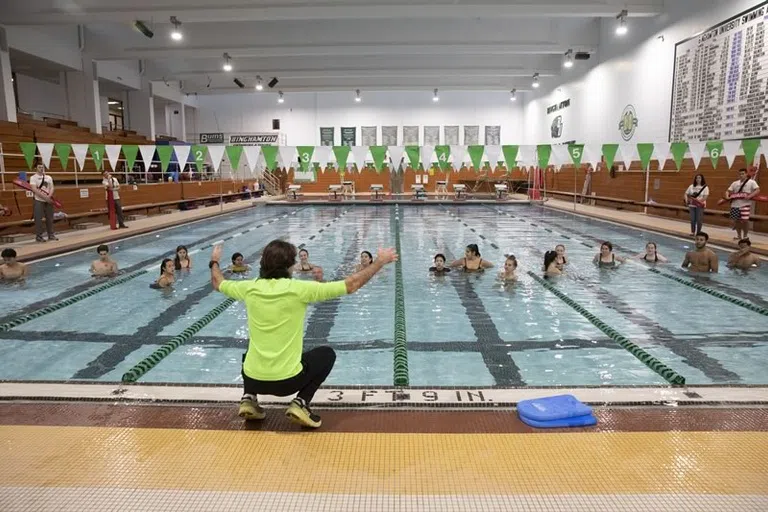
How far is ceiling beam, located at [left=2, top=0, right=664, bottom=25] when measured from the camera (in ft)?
45.3

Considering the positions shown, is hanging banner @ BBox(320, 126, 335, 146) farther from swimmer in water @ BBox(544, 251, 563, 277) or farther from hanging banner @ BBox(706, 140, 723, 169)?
swimmer in water @ BBox(544, 251, 563, 277)

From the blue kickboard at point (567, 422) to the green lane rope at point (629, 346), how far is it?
1.45m

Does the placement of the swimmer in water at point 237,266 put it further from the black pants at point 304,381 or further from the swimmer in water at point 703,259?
the swimmer in water at point 703,259

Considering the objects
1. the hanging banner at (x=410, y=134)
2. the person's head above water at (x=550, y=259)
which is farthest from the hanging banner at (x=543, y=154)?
the hanging banner at (x=410, y=134)

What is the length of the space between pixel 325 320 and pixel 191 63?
20952mm

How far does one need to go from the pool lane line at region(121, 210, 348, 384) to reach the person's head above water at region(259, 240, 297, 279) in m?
1.43

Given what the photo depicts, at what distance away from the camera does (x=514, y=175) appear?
31.2 m

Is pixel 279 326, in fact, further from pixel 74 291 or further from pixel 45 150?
pixel 45 150

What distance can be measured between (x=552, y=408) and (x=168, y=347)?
10.8 feet

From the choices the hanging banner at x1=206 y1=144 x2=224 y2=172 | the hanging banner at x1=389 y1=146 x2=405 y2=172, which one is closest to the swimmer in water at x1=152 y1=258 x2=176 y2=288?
the hanging banner at x1=206 y1=144 x2=224 y2=172

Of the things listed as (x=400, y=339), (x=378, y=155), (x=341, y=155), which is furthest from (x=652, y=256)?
(x=341, y=155)

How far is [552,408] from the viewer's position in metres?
2.74

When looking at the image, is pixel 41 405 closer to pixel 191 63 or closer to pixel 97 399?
pixel 97 399

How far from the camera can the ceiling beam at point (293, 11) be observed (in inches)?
544
